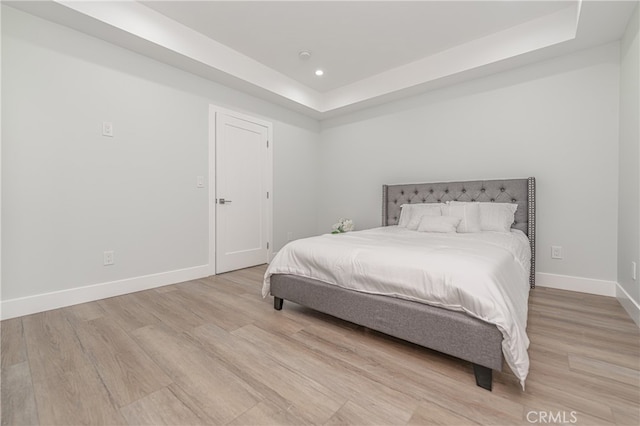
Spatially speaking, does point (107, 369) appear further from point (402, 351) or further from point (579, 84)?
point (579, 84)

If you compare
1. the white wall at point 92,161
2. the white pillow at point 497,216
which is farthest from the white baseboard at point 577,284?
the white wall at point 92,161

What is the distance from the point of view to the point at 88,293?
2.39m

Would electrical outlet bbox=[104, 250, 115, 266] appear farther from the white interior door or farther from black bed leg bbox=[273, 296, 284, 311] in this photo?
black bed leg bbox=[273, 296, 284, 311]

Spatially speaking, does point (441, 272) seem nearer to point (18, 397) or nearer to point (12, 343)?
point (18, 397)

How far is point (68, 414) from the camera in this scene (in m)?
1.11


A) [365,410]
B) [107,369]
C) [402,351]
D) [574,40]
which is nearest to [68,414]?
[107,369]

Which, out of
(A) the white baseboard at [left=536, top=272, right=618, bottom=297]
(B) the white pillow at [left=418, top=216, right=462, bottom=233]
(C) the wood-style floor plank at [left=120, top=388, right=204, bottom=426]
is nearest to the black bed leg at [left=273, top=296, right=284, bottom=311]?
(C) the wood-style floor plank at [left=120, top=388, right=204, bottom=426]

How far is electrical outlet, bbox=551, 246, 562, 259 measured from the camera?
8.95 feet

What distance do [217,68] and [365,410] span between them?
3312mm

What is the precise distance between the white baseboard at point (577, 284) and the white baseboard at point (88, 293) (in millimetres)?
3712

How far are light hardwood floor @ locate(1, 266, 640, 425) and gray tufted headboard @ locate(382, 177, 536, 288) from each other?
97cm

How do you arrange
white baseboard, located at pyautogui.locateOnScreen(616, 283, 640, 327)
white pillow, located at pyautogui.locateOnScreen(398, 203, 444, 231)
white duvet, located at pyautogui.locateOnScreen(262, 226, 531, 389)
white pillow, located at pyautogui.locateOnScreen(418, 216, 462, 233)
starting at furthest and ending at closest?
1. white pillow, located at pyautogui.locateOnScreen(398, 203, 444, 231)
2. white pillow, located at pyautogui.locateOnScreen(418, 216, 462, 233)
3. white baseboard, located at pyautogui.locateOnScreen(616, 283, 640, 327)
4. white duvet, located at pyautogui.locateOnScreen(262, 226, 531, 389)
